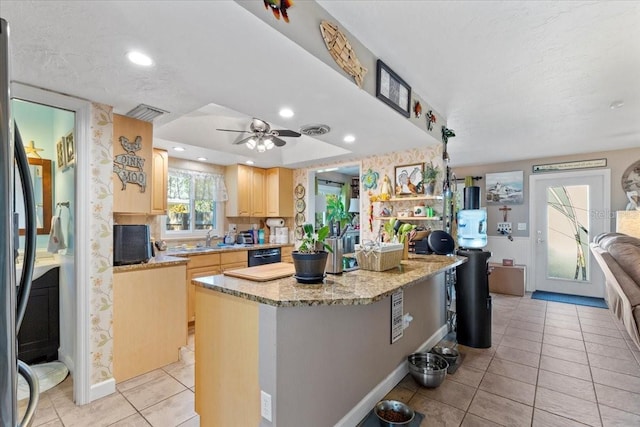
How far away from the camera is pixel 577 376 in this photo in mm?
2451

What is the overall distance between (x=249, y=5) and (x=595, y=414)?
3.13m

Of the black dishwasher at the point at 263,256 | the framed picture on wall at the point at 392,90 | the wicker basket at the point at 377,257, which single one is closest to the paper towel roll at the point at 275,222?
the black dishwasher at the point at 263,256

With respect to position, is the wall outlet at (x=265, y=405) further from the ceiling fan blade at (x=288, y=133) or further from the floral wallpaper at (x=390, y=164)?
the floral wallpaper at (x=390, y=164)

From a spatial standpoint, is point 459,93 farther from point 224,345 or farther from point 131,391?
point 131,391

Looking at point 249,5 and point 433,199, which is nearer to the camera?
point 249,5

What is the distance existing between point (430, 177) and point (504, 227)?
308 cm

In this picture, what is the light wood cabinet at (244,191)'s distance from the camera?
4855 mm

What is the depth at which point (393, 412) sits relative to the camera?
6.27 feet

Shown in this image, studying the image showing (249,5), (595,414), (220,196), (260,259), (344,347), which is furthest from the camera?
(220,196)

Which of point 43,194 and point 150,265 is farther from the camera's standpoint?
point 43,194

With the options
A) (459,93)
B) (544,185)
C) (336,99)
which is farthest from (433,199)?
(544,185)

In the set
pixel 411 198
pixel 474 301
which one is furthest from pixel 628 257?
pixel 411 198

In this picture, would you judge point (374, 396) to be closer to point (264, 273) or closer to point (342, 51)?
point (264, 273)

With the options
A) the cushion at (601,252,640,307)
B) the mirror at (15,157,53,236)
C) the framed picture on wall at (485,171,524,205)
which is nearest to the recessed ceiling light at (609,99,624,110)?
the cushion at (601,252,640,307)
